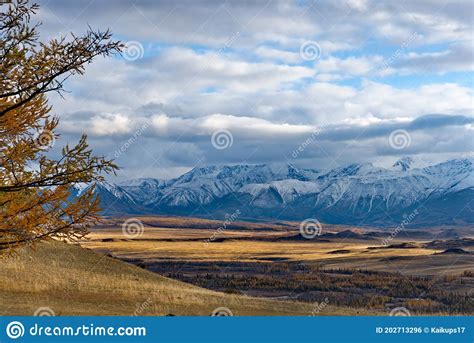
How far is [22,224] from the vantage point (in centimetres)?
1880

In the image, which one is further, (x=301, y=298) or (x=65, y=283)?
(x=301, y=298)

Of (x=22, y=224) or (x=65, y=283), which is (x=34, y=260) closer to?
(x=65, y=283)

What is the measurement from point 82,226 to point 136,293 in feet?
46.5

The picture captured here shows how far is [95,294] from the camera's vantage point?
3216cm

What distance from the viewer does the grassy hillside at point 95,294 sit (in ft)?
92.8

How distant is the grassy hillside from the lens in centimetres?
2830

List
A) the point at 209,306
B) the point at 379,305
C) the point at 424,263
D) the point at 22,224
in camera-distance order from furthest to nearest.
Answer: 1. the point at 424,263
2. the point at 379,305
3. the point at 209,306
4. the point at 22,224

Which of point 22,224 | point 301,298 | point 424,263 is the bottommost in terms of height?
point 22,224

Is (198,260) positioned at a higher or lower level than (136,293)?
higher

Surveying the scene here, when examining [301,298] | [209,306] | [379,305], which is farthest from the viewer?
[301,298]

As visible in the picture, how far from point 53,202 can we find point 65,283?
1612 cm

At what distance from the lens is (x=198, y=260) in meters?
99.0

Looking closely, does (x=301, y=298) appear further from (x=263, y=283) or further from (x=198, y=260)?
(x=198, y=260)

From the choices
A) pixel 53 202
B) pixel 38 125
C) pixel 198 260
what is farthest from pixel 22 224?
pixel 198 260
